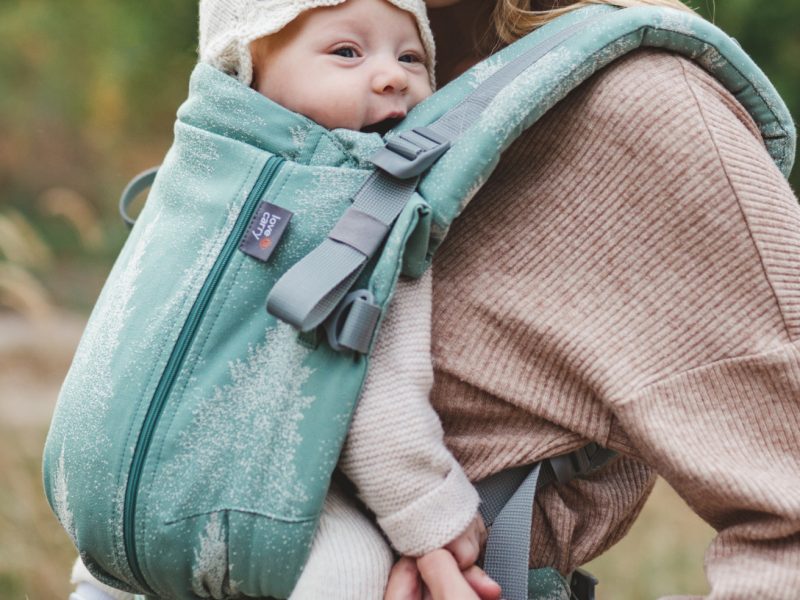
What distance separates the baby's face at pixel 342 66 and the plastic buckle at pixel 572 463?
0.60 m

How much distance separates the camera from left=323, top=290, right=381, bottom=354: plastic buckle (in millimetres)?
1399

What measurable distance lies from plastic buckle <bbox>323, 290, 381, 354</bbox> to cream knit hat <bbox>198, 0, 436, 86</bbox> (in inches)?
20.0

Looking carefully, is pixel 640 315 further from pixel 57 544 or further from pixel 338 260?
pixel 57 544

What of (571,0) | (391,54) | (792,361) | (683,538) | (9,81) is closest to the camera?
(792,361)

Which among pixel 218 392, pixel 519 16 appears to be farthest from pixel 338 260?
pixel 519 16

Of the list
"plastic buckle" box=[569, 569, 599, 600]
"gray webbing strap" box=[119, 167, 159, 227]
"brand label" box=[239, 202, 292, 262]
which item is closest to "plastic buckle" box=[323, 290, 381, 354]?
"brand label" box=[239, 202, 292, 262]

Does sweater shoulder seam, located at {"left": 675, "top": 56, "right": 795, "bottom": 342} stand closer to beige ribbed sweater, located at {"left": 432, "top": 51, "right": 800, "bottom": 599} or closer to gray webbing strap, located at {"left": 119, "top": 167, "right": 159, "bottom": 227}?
beige ribbed sweater, located at {"left": 432, "top": 51, "right": 800, "bottom": 599}

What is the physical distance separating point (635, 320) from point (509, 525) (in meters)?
0.35

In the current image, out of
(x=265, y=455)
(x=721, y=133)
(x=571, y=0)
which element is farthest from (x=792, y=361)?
(x=571, y=0)

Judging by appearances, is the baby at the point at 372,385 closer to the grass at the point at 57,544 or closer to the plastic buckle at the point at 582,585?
the plastic buckle at the point at 582,585

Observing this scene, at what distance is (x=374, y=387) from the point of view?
1431 millimetres

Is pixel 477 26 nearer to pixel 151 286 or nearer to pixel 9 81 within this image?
pixel 151 286

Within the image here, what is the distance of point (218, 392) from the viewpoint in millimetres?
1466

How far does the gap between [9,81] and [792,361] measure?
10048mm
